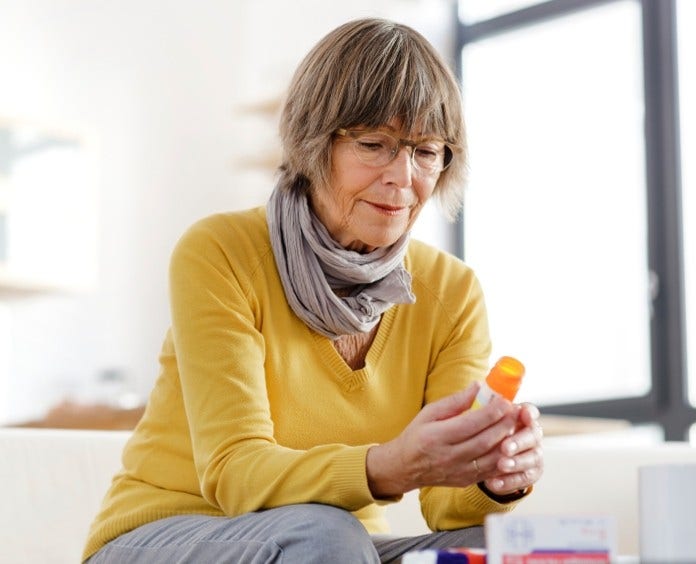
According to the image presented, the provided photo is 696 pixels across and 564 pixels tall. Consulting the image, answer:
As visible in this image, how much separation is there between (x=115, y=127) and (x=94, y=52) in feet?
0.95

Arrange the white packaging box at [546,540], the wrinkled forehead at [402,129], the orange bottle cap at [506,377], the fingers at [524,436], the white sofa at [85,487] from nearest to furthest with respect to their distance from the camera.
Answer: the white packaging box at [546,540]
the orange bottle cap at [506,377]
the fingers at [524,436]
the wrinkled forehead at [402,129]
the white sofa at [85,487]

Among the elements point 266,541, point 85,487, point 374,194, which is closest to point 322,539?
point 266,541

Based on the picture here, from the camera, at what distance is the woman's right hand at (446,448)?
4.05 feet

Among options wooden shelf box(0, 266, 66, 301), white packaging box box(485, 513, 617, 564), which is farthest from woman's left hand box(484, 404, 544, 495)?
wooden shelf box(0, 266, 66, 301)

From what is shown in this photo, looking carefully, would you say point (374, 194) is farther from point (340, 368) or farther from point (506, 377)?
point (506, 377)

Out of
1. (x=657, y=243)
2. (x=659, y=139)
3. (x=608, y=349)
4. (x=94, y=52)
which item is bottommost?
(x=608, y=349)

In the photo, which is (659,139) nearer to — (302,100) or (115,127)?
(115,127)

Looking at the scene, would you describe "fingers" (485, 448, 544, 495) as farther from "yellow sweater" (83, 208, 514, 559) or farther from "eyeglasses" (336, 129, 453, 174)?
"eyeglasses" (336, 129, 453, 174)

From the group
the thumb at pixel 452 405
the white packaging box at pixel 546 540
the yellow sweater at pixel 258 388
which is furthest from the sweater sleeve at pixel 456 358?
the white packaging box at pixel 546 540

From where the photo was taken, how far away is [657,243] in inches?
173

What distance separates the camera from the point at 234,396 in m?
1.49

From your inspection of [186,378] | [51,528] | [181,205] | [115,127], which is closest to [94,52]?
[115,127]

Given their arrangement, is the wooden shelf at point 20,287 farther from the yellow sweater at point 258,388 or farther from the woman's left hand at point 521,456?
the woman's left hand at point 521,456

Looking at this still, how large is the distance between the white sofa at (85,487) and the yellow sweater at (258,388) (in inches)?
12.8
